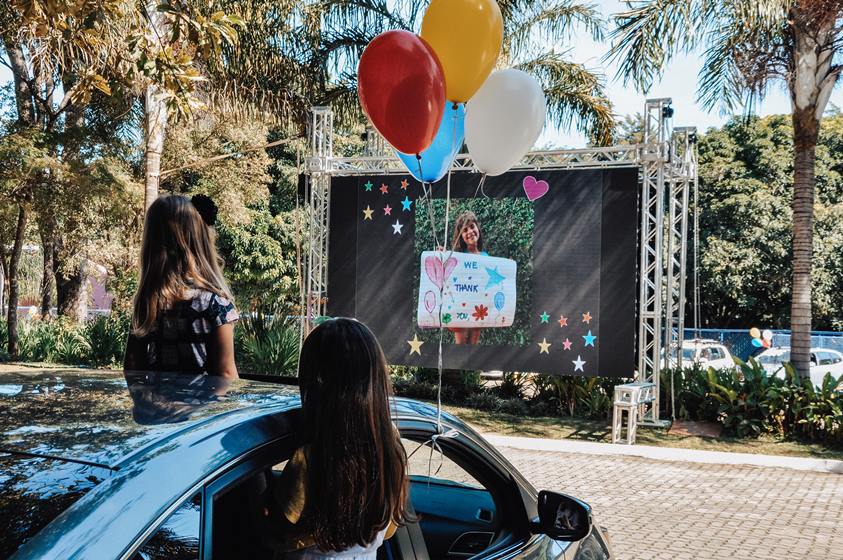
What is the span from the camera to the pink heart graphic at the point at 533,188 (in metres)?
12.9

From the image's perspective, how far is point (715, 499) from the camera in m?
8.43

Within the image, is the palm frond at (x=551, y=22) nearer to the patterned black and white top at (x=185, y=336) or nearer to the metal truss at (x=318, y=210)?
the metal truss at (x=318, y=210)

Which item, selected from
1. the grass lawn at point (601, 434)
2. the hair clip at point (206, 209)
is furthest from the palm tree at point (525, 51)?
the hair clip at point (206, 209)

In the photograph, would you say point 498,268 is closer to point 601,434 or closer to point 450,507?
point 601,434

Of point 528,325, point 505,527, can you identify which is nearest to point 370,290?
point 528,325

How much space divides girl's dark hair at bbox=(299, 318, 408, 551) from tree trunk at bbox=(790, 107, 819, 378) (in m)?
12.1

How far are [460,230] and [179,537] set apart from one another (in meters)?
12.3

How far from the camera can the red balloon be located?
492 centimetres

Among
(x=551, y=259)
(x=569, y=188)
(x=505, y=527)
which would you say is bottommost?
(x=505, y=527)

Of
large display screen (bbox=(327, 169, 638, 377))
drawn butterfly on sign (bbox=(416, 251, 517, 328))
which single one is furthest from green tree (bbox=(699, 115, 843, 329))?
drawn butterfly on sign (bbox=(416, 251, 517, 328))

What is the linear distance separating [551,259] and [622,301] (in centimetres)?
136

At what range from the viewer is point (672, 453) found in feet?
35.5

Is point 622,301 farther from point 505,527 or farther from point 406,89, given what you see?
point 505,527

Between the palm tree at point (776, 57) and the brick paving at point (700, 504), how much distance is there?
376cm
